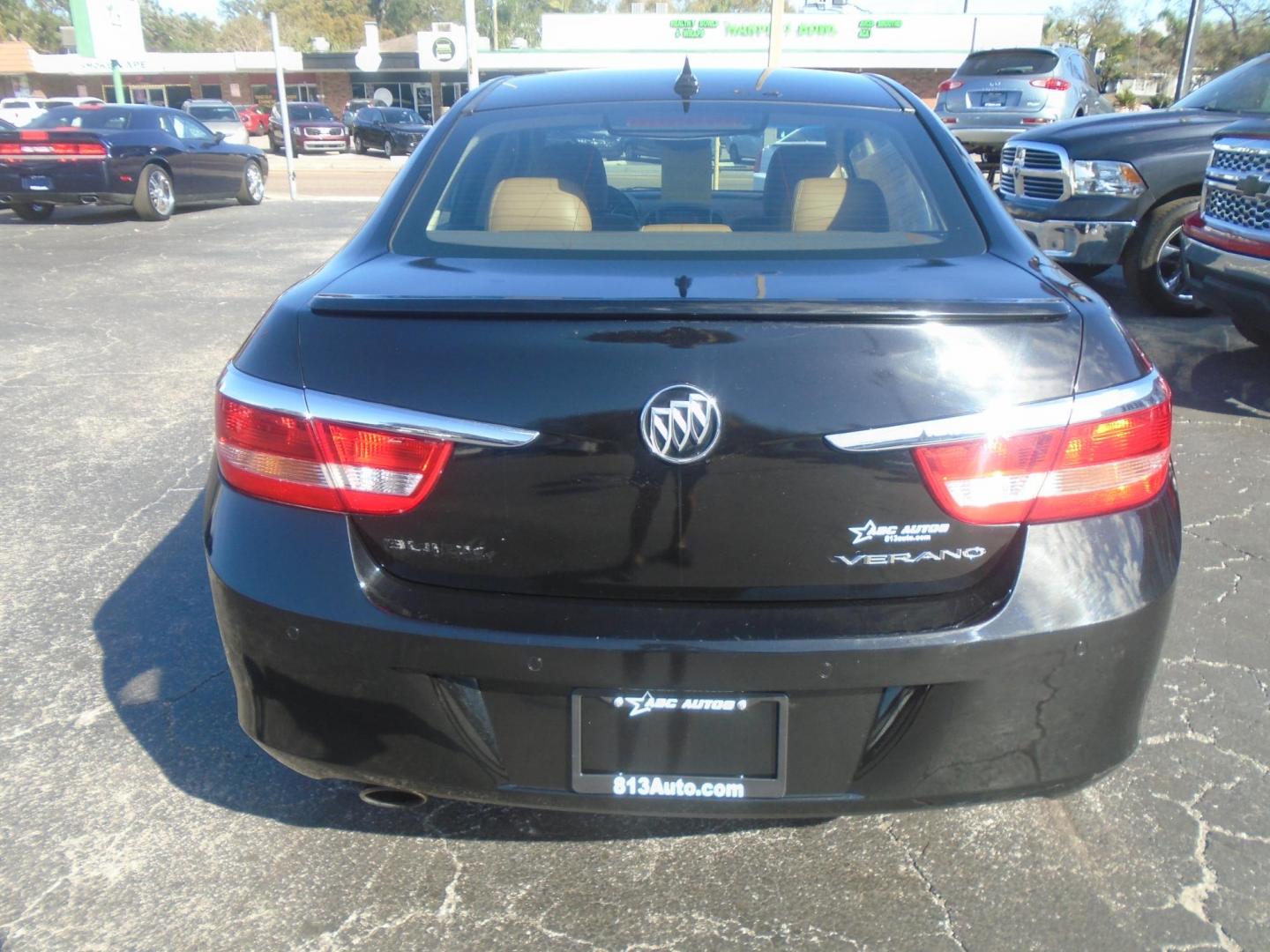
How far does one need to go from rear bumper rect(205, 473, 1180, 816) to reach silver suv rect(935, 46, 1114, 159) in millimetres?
13377

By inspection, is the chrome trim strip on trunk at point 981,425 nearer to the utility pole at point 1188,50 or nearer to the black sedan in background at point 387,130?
the utility pole at point 1188,50

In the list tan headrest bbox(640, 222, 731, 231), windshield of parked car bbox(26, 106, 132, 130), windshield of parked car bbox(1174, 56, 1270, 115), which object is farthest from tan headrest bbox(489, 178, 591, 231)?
windshield of parked car bbox(26, 106, 132, 130)

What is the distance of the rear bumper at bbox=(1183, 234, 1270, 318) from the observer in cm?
528

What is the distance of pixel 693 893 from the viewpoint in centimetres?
226

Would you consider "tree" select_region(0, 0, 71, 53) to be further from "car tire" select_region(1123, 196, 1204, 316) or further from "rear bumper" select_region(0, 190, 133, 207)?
"car tire" select_region(1123, 196, 1204, 316)

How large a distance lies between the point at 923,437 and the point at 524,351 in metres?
0.69

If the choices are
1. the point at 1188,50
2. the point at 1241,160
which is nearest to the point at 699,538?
the point at 1241,160

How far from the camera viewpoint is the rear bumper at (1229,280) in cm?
528

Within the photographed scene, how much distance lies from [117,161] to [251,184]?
124 inches

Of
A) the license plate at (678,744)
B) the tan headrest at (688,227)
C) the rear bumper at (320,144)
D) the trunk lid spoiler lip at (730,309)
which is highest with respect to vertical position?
the tan headrest at (688,227)

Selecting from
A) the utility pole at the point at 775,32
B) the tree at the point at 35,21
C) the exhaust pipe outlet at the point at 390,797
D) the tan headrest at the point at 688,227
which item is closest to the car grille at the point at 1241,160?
the utility pole at the point at 775,32

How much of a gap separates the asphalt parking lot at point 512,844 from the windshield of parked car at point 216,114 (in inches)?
1113

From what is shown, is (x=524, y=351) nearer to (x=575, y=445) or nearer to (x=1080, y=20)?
(x=575, y=445)

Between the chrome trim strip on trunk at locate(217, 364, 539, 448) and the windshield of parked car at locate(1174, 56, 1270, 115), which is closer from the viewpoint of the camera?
the chrome trim strip on trunk at locate(217, 364, 539, 448)
